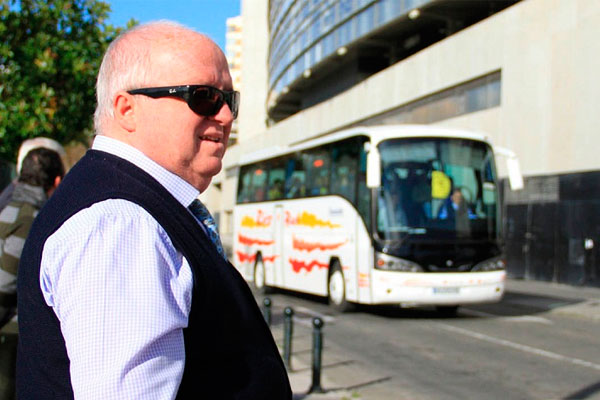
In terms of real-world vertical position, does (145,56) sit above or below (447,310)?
above

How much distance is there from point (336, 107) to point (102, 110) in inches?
1373

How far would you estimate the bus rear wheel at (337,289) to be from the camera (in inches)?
538

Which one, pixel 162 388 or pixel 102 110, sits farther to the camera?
pixel 102 110

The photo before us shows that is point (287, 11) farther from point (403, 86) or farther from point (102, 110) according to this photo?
point (102, 110)

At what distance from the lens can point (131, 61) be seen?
1667 mm

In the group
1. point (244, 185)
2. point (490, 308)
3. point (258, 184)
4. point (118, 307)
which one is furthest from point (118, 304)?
point (244, 185)

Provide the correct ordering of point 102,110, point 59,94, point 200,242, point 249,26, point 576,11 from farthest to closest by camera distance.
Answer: point 249,26 < point 576,11 < point 59,94 < point 102,110 < point 200,242

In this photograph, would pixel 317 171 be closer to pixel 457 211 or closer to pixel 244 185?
pixel 457 211

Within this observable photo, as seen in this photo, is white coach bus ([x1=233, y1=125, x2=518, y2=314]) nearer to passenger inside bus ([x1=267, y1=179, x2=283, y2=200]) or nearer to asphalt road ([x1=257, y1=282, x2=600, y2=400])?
asphalt road ([x1=257, y1=282, x2=600, y2=400])

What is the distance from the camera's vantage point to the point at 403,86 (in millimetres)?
28922

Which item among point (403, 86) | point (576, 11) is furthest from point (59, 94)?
point (403, 86)

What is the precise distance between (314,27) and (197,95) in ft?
124

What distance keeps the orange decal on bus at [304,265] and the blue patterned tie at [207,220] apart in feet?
41.0

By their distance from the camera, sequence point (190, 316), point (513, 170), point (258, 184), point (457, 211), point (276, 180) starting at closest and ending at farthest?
point (190, 316) → point (457, 211) → point (513, 170) → point (276, 180) → point (258, 184)
